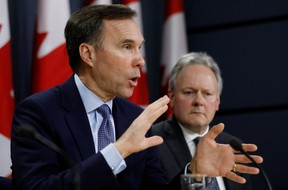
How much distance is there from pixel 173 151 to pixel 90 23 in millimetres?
933

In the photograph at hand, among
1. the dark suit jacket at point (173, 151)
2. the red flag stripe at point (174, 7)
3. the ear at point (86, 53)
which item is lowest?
the dark suit jacket at point (173, 151)

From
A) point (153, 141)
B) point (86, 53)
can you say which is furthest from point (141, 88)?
point (153, 141)

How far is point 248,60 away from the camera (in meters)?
3.32

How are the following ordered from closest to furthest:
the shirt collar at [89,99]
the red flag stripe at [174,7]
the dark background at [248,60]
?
the shirt collar at [89,99] → the dark background at [248,60] → the red flag stripe at [174,7]

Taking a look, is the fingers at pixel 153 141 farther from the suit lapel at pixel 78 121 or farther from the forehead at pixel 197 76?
the forehead at pixel 197 76

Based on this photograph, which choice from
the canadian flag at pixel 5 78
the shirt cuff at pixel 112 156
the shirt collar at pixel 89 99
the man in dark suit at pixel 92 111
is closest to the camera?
the shirt cuff at pixel 112 156

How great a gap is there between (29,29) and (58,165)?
1.19 metres

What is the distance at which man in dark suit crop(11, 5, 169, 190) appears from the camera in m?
1.68

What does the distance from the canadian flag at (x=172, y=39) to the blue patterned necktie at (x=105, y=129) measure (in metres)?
1.37

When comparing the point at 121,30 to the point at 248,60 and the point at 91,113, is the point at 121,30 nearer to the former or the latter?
the point at 91,113

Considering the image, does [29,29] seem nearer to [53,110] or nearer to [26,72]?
[26,72]

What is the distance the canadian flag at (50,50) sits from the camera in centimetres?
273

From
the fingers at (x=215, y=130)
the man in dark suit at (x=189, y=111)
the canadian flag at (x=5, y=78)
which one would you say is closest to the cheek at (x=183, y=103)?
the man in dark suit at (x=189, y=111)

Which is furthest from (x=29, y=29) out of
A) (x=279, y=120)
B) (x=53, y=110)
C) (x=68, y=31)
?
(x=279, y=120)
